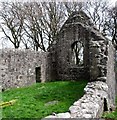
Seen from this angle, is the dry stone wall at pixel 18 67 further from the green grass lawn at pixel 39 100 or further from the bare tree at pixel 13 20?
the bare tree at pixel 13 20

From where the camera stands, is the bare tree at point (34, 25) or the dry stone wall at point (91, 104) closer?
the dry stone wall at point (91, 104)

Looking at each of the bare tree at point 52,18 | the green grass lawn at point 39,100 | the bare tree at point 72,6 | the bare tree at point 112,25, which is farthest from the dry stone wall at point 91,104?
the bare tree at point 112,25

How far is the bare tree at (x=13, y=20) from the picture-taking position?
20203mm

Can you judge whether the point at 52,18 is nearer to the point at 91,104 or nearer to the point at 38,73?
the point at 38,73

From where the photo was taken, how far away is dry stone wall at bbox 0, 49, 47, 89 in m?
9.77

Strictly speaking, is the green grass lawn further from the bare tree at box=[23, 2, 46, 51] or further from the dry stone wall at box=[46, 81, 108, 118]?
the bare tree at box=[23, 2, 46, 51]

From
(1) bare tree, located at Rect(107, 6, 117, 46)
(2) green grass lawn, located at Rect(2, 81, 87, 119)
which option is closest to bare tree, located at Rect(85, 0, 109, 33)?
(1) bare tree, located at Rect(107, 6, 117, 46)

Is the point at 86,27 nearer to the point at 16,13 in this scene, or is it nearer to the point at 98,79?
the point at 98,79

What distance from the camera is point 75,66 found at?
13.5m

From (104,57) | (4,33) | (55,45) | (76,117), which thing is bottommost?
(76,117)

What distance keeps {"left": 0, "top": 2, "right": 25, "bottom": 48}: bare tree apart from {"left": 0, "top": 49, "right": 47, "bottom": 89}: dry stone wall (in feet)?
27.4

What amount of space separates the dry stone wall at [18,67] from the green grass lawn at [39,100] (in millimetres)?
367

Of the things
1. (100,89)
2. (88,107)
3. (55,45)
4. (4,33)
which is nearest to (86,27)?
(55,45)

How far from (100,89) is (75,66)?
17.3 feet
